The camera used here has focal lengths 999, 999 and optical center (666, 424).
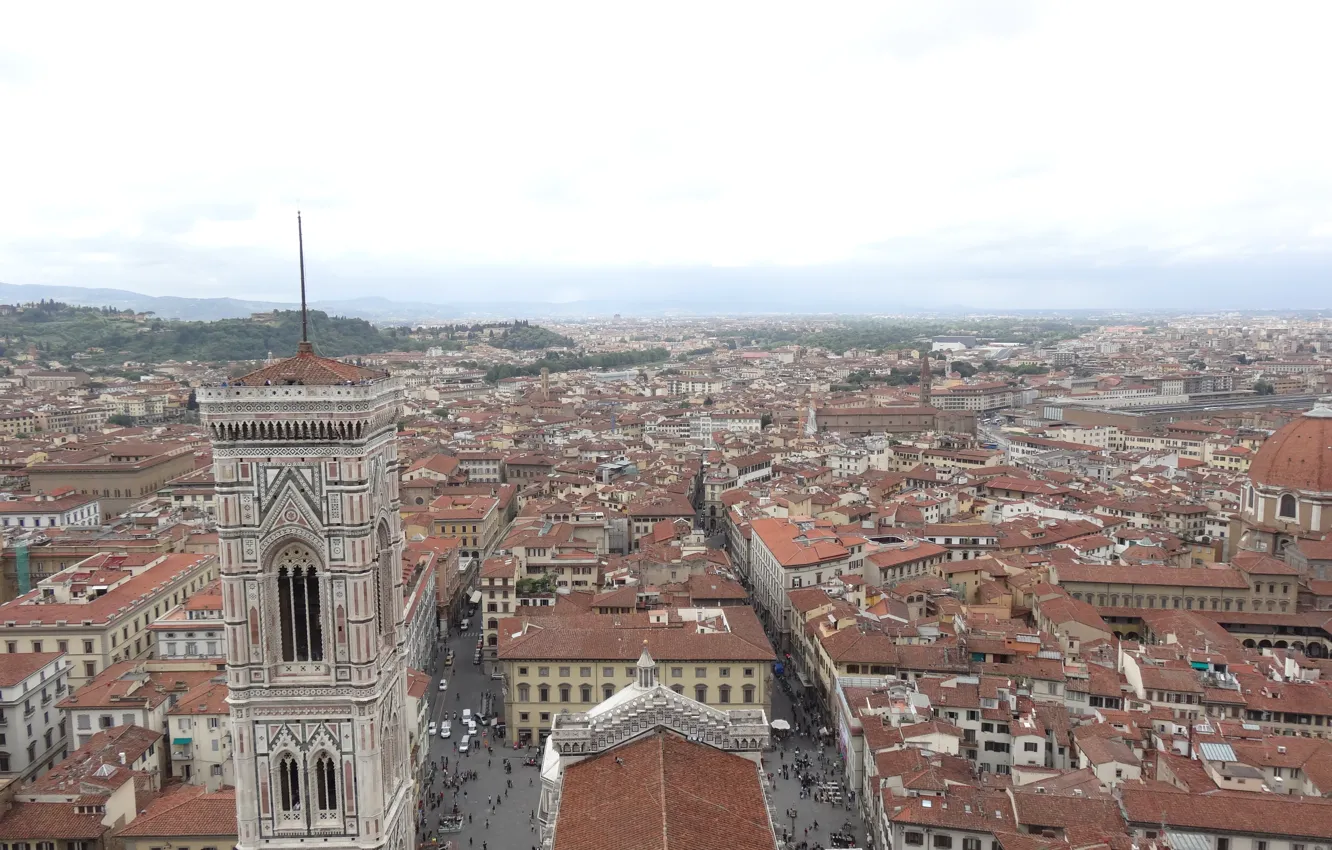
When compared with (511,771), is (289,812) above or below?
above

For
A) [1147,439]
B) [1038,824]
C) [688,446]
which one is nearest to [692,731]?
[1038,824]

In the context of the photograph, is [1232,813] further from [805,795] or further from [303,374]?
[303,374]

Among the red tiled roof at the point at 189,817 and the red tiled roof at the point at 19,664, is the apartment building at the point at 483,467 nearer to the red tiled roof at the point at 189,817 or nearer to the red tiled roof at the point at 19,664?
the red tiled roof at the point at 19,664

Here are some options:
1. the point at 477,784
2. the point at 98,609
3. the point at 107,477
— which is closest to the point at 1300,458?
the point at 477,784

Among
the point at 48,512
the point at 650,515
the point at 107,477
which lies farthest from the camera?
the point at 107,477

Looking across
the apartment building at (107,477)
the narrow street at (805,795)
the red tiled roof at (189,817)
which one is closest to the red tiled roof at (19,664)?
the red tiled roof at (189,817)

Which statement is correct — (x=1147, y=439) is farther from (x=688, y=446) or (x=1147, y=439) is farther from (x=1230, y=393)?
(x=1230, y=393)
